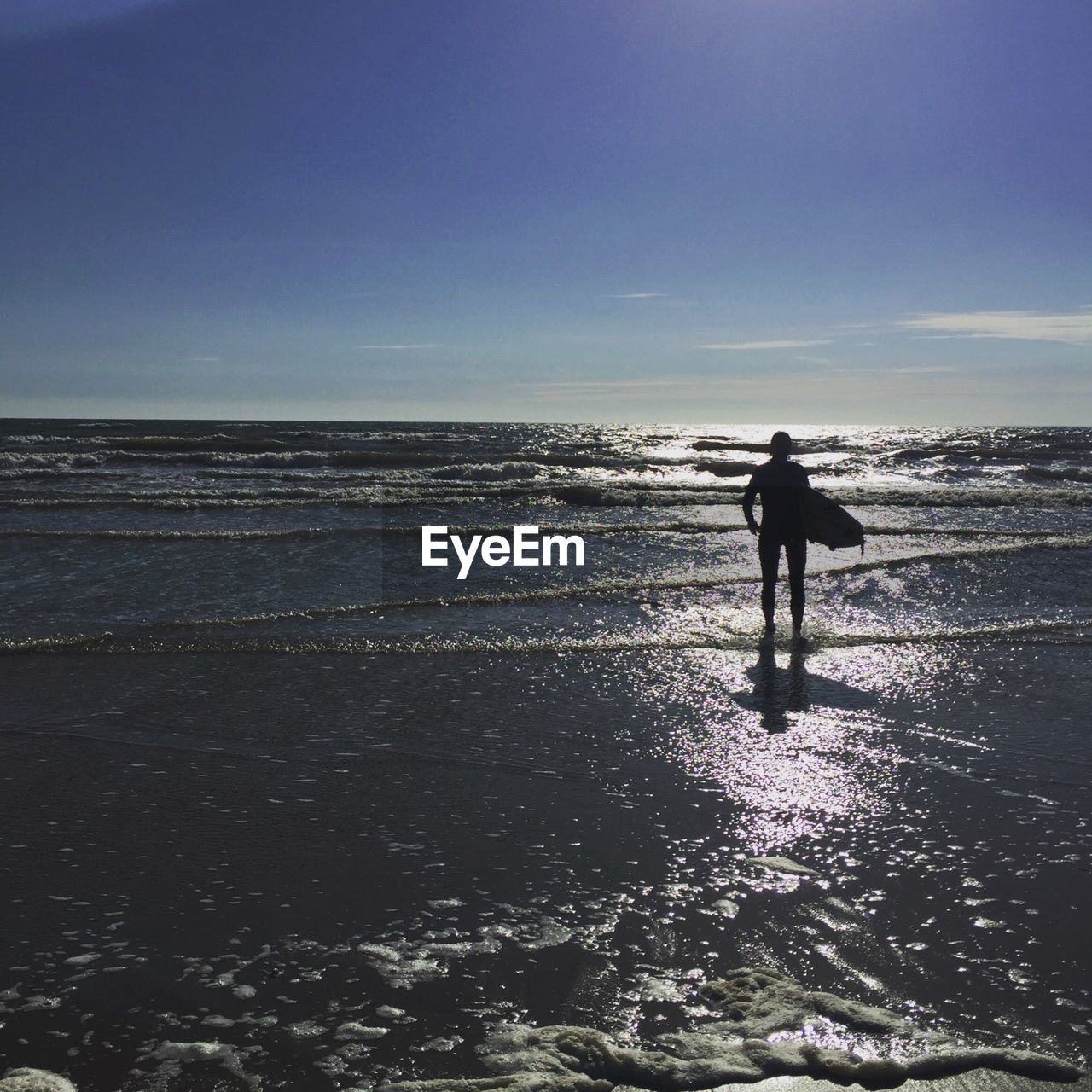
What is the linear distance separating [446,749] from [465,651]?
2.25m

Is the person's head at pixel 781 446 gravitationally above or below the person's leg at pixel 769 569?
above

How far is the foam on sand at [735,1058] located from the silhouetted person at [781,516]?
19.1ft

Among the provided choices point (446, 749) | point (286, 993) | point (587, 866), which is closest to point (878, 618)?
point (446, 749)

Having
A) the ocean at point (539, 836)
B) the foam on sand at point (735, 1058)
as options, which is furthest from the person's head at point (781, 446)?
the foam on sand at point (735, 1058)

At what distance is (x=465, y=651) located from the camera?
23.1 feet

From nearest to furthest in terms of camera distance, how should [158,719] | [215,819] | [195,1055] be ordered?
[195,1055]
[215,819]
[158,719]

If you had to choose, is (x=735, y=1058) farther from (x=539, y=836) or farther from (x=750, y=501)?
(x=750, y=501)

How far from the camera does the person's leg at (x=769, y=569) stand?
26.2 feet

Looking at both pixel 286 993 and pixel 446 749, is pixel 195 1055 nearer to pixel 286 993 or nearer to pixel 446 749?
pixel 286 993
